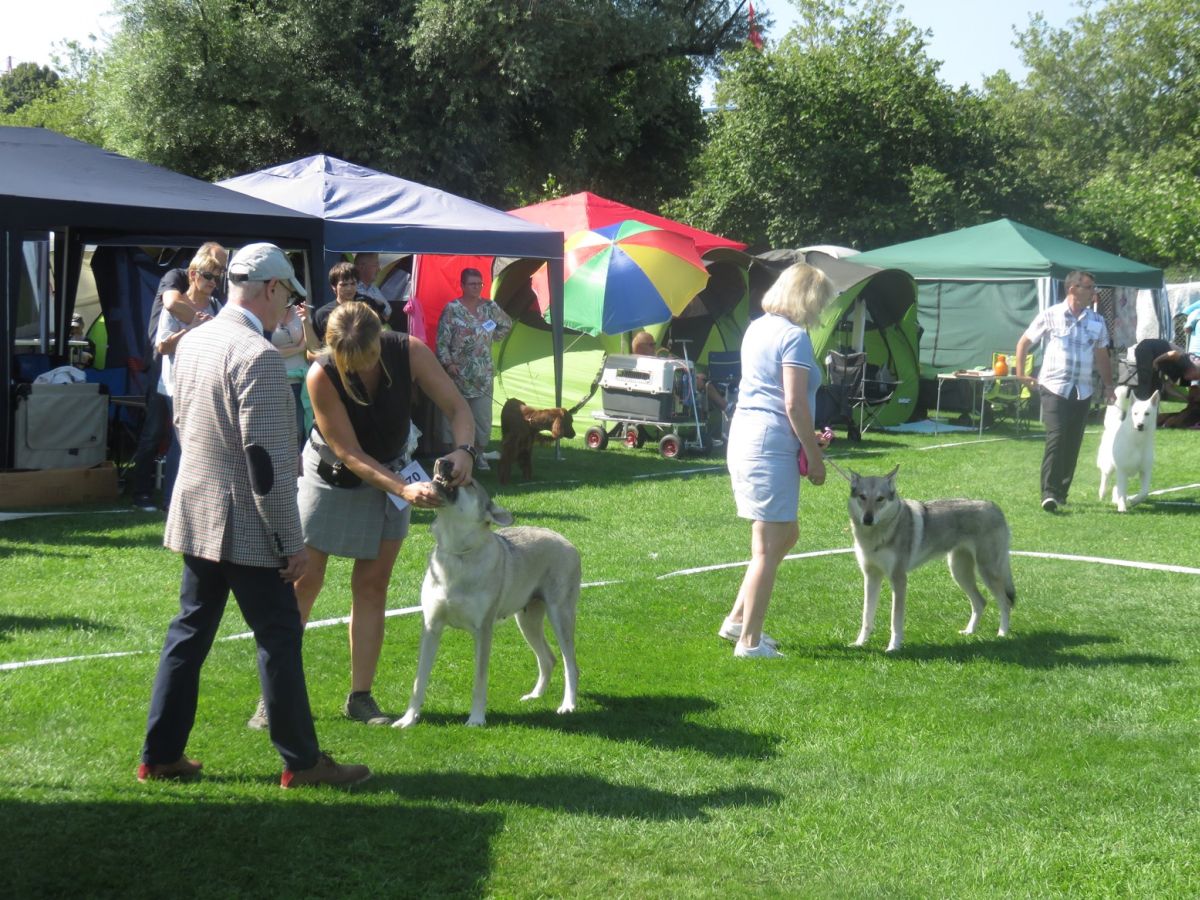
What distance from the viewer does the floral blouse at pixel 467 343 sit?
12094 millimetres

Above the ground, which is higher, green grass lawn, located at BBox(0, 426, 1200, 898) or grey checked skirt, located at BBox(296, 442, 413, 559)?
grey checked skirt, located at BBox(296, 442, 413, 559)

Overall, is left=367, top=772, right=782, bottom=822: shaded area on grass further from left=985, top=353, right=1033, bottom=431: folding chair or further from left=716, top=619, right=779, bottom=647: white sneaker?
left=985, top=353, right=1033, bottom=431: folding chair

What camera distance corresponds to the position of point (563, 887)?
3773 mm

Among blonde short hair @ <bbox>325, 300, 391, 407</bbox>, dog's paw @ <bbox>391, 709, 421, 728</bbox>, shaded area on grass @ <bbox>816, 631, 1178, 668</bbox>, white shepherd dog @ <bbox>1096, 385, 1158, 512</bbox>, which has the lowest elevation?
shaded area on grass @ <bbox>816, 631, 1178, 668</bbox>

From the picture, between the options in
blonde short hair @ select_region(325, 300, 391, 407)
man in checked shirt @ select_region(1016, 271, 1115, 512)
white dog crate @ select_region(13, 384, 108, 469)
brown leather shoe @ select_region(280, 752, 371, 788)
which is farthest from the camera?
man in checked shirt @ select_region(1016, 271, 1115, 512)

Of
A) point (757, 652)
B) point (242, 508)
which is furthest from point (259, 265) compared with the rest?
point (757, 652)

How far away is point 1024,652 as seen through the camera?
22.1ft

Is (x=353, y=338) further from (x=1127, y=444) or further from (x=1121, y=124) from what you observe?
(x=1121, y=124)

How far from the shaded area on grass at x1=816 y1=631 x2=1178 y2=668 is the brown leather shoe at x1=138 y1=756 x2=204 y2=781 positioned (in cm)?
334

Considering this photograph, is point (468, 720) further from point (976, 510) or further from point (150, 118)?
point (150, 118)

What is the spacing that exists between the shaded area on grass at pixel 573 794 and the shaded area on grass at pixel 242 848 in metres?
0.18

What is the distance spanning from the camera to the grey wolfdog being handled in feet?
21.8

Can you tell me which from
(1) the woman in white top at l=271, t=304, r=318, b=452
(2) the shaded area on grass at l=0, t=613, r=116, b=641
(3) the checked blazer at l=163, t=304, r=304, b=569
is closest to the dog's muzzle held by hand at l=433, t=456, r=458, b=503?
(3) the checked blazer at l=163, t=304, r=304, b=569

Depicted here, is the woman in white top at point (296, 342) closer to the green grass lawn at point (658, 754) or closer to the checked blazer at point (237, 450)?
the green grass lawn at point (658, 754)
